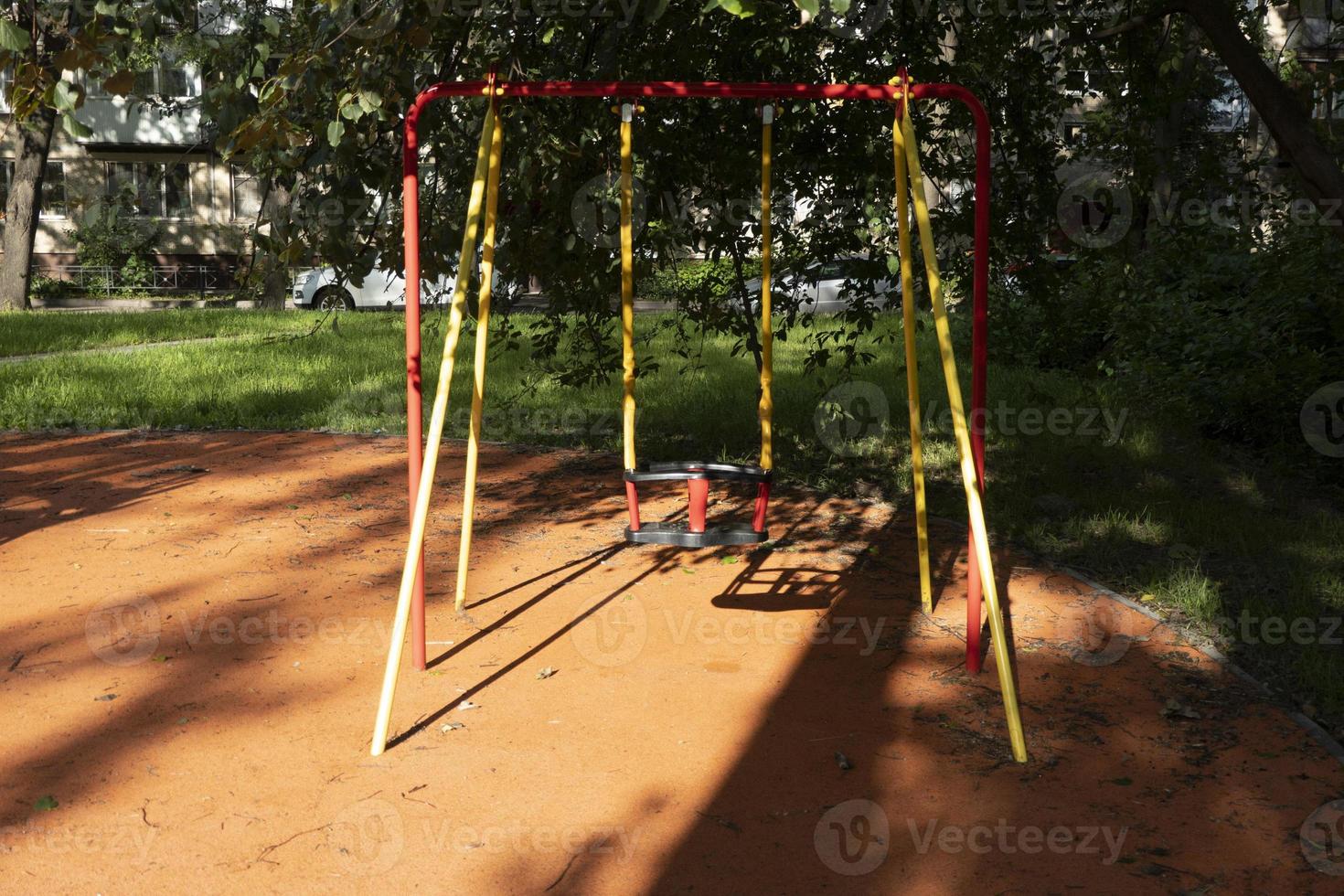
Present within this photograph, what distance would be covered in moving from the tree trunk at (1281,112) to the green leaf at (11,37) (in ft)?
17.4

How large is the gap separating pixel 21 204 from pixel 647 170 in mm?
18456

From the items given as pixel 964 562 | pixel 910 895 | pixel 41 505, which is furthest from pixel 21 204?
pixel 910 895

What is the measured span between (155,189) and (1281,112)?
106 feet

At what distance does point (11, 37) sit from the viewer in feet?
13.9

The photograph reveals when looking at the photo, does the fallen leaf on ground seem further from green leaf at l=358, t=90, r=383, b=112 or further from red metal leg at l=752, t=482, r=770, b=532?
green leaf at l=358, t=90, r=383, b=112

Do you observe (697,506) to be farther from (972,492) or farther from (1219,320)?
(1219,320)

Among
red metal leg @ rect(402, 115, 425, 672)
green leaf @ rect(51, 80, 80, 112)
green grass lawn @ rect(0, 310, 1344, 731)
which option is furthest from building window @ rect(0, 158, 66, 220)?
red metal leg @ rect(402, 115, 425, 672)

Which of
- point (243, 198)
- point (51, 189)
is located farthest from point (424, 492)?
point (51, 189)

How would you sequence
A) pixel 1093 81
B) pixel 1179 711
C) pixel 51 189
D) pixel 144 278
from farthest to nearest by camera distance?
pixel 51 189, pixel 144 278, pixel 1093 81, pixel 1179 711

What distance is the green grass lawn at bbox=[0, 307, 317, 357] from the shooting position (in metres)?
14.7

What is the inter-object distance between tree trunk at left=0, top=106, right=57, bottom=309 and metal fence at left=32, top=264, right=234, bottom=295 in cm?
723

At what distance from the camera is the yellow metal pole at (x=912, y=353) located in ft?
16.1

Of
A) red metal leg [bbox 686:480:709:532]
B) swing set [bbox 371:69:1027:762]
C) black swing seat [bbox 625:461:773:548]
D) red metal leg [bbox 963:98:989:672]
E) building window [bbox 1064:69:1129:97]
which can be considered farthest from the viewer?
building window [bbox 1064:69:1129:97]

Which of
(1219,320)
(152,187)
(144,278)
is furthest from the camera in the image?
(152,187)
